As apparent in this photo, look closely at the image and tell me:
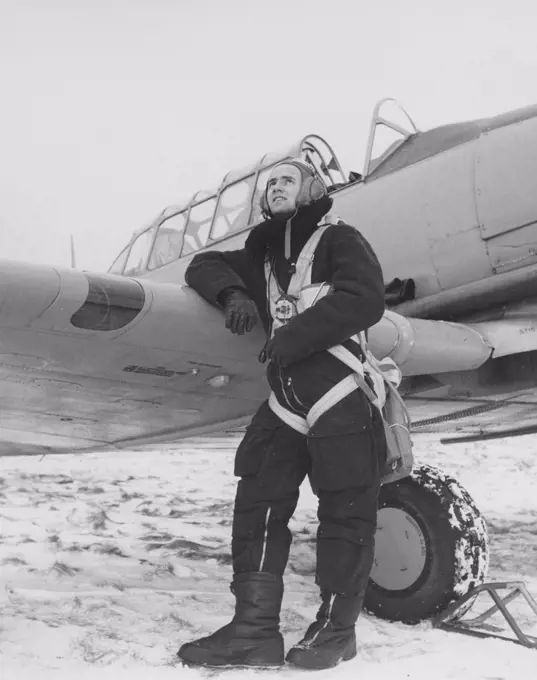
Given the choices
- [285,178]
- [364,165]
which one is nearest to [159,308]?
[285,178]

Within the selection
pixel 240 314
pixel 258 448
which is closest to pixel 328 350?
pixel 240 314

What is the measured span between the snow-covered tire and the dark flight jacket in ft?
2.97

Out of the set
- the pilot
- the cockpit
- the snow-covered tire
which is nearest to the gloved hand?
the pilot

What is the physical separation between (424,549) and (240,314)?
135cm

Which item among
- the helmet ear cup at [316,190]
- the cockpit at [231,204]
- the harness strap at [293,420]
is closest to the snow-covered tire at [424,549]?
the harness strap at [293,420]

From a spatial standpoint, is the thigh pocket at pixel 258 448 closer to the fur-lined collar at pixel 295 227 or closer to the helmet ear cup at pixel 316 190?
the fur-lined collar at pixel 295 227

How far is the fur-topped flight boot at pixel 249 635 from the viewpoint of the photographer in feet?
7.05

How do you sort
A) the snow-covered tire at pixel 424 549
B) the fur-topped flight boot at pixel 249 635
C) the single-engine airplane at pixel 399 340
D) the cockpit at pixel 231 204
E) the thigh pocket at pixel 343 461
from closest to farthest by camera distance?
the fur-topped flight boot at pixel 249 635, the thigh pocket at pixel 343 461, the single-engine airplane at pixel 399 340, the snow-covered tire at pixel 424 549, the cockpit at pixel 231 204

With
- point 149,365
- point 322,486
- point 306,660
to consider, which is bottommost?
point 306,660

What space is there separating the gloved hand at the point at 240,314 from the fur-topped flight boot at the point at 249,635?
769 millimetres

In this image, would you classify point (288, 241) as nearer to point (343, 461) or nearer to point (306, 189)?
point (306, 189)

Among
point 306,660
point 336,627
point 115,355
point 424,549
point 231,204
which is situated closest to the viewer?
point 306,660

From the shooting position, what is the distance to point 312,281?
2408 millimetres

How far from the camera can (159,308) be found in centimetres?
238
